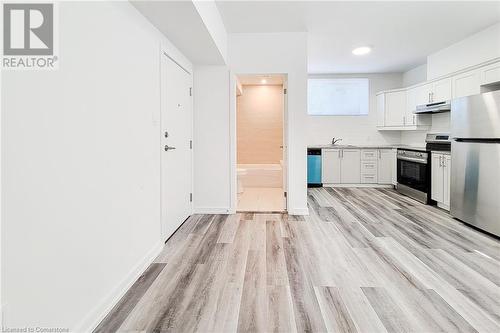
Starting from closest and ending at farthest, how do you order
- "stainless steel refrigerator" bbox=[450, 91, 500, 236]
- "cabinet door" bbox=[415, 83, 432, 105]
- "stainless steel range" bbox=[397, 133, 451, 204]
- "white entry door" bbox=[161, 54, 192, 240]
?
"white entry door" bbox=[161, 54, 192, 240], "stainless steel refrigerator" bbox=[450, 91, 500, 236], "stainless steel range" bbox=[397, 133, 451, 204], "cabinet door" bbox=[415, 83, 432, 105]

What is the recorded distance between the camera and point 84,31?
1.62m

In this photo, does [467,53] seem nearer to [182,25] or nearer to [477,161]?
[477,161]

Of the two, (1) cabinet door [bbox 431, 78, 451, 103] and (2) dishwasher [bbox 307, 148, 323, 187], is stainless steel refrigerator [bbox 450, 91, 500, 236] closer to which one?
(1) cabinet door [bbox 431, 78, 451, 103]

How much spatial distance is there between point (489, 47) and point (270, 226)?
3.78 meters

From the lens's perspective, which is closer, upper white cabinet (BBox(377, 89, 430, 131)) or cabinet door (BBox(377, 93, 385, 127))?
upper white cabinet (BBox(377, 89, 430, 131))

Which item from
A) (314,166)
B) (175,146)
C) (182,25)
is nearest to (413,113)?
(314,166)

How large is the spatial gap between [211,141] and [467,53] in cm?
400

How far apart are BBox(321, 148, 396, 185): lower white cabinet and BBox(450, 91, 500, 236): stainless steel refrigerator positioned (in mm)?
2487

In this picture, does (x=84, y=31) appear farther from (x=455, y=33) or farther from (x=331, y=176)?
(x=331, y=176)

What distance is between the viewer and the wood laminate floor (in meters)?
1.72

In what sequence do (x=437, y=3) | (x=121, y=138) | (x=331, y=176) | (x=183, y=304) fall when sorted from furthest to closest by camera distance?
(x=331, y=176)
(x=437, y=3)
(x=121, y=138)
(x=183, y=304)

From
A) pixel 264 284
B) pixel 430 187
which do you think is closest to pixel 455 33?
pixel 430 187

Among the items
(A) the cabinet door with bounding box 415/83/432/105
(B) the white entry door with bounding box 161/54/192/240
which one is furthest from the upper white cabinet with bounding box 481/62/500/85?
(B) the white entry door with bounding box 161/54/192/240

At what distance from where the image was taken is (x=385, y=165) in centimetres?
634
